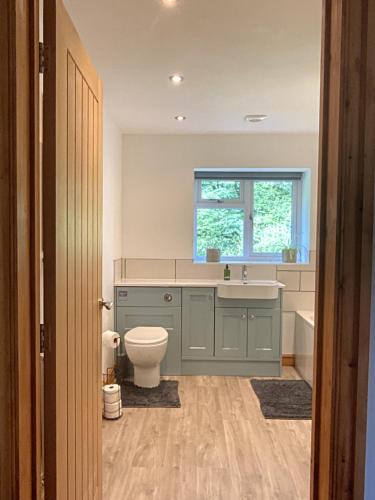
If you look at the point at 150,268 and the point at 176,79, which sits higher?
the point at 176,79

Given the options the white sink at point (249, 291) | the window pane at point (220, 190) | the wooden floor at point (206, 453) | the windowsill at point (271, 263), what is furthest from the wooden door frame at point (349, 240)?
the window pane at point (220, 190)

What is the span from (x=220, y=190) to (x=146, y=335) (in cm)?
183

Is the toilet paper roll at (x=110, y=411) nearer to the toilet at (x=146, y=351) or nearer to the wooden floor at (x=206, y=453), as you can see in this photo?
the wooden floor at (x=206, y=453)

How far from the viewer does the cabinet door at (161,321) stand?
352 cm

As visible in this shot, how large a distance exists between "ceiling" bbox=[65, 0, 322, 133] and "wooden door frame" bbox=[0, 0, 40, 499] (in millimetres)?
894

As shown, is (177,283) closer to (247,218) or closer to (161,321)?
(161,321)

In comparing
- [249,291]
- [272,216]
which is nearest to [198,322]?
[249,291]

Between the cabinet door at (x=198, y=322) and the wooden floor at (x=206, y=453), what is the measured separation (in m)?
0.56

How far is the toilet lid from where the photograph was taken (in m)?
3.05

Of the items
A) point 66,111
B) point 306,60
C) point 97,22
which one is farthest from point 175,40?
point 66,111

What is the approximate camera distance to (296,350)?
378 centimetres

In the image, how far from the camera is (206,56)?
7.04 ft

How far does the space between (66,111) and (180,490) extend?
6.17 feet

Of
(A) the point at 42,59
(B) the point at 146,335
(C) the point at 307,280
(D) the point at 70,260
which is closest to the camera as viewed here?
(A) the point at 42,59
